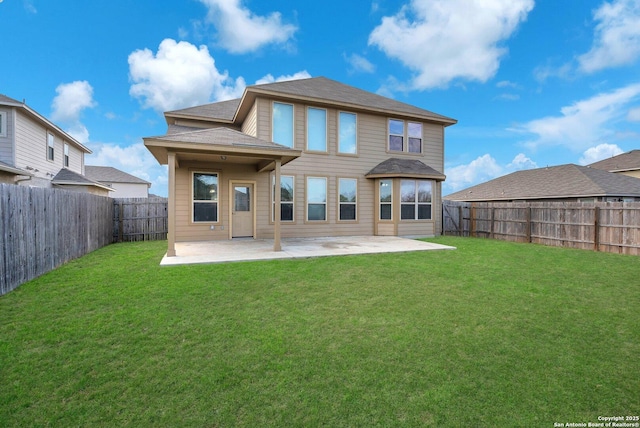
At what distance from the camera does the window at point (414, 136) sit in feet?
44.1

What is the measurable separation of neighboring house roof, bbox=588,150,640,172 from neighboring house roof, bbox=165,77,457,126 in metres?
17.8

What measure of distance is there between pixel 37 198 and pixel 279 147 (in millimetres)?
5236

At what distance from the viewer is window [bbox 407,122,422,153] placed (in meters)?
13.4

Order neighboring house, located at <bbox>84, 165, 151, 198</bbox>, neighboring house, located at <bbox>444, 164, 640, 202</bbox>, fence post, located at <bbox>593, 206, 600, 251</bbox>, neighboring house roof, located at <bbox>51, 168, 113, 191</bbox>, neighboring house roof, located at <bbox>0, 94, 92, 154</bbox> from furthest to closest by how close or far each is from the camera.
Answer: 1. neighboring house, located at <bbox>84, 165, 151, 198</bbox>
2. neighboring house roof, located at <bbox>51, 168, 113, 191</bbox>
3. neighboring house, located at <bbox>444, 164, 640, 202</bbox>
4. neighboring house roof, located at <bbox>0, 94, 92, 154</bbox>
5. fence post, located at <bbox>593, 206, 600, 251</bbox>

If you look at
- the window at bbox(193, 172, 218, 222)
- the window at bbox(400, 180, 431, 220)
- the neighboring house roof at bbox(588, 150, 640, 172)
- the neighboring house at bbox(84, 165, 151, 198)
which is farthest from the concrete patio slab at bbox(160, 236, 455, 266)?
the neighboring house roof at bbox(588, 150, 640, 172)

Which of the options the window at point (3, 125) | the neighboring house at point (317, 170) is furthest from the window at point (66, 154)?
the neighboring house at point (317, 170)

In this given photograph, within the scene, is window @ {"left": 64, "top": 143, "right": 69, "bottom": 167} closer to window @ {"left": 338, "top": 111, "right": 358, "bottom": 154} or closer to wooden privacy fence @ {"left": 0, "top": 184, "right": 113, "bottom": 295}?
wooden privacy fence @ {"left": 0, "top": 184, "right": 113, "bottom": 295}

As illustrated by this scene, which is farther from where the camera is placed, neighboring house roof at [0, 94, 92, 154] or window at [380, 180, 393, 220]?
window at [380, 180, 393, 220]

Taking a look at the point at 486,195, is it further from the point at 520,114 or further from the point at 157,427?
the point at 157,427

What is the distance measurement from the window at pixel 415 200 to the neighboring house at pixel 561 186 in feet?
29.4

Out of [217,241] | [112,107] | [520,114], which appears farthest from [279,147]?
[520,114]

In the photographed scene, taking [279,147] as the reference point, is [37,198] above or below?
below

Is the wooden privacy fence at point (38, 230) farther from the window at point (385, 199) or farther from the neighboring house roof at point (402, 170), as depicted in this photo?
the window at point (385, 199)

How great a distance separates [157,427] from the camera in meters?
1.99
